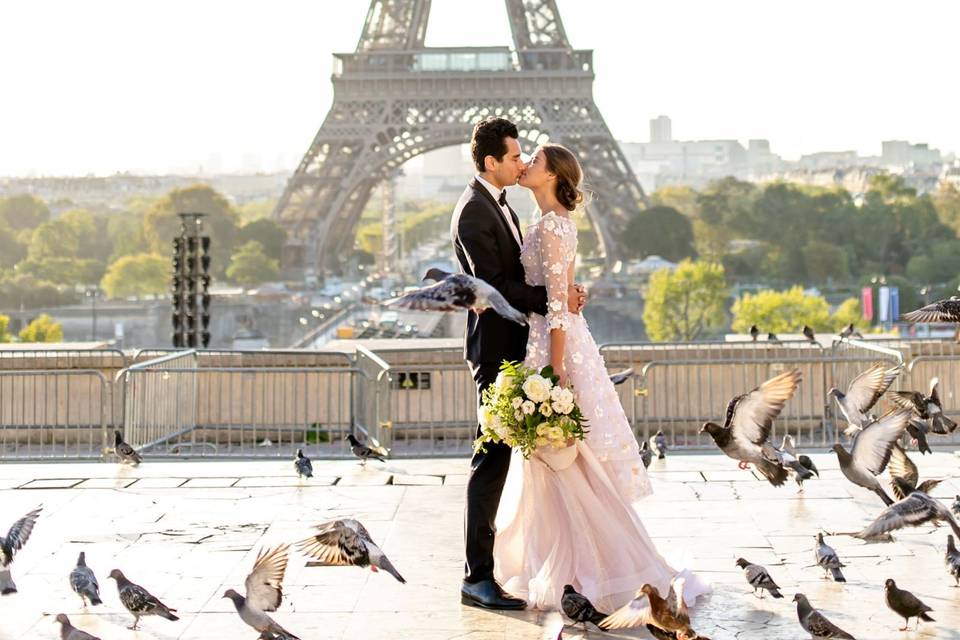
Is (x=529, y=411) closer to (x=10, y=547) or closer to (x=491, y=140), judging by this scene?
(x=491, y=140)

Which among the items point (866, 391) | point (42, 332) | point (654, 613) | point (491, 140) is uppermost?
point (491, 140)

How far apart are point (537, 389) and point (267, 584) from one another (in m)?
1.34

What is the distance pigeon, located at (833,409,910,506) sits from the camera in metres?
7.41

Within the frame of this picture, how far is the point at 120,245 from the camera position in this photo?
3703 inches

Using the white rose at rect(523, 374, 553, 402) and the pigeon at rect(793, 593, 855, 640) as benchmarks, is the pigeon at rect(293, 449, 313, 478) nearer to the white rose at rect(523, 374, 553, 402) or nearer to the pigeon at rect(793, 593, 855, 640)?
the white rose at rect(523, 374, 553, 402)

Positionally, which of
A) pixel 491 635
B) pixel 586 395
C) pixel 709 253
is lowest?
pixel 491 635

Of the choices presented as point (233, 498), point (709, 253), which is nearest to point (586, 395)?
point (233, 498)

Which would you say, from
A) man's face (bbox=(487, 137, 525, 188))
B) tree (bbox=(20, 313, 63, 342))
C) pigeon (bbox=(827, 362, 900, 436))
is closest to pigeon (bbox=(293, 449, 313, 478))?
pigeon (bbox=(827, 362, 900, 436))

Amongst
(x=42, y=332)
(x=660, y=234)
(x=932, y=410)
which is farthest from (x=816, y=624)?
(x=660, y=234)

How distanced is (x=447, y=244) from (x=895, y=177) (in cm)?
6404

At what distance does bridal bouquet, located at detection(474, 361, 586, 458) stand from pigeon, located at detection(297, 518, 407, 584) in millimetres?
677

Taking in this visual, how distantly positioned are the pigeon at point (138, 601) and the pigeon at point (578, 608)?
5.22ft

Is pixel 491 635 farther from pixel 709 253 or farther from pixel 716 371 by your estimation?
pixel 709 253

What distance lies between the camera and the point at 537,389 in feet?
20.9
